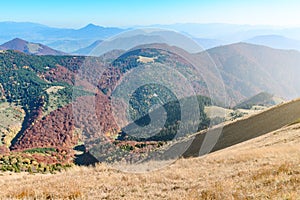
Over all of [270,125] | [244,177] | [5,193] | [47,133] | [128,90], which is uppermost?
[128,90]

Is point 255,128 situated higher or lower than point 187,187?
lower

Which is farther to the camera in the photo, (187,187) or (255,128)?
(255,128)

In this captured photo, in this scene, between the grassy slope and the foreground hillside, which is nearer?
the foreground hillside

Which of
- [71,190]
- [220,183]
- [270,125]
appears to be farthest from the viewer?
[270,125]

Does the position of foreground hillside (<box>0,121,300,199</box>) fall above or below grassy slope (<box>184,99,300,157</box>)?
above

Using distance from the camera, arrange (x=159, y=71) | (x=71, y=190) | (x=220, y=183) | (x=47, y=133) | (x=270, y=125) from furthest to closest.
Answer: (x=47, y=133), (x=270, y=125), (x=159, y=71), (x=71, y=190), (x=220, y=183)

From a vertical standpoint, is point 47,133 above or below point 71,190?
below

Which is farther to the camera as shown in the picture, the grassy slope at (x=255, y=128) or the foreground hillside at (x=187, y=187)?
the grassy slope at (x=255, y=128)

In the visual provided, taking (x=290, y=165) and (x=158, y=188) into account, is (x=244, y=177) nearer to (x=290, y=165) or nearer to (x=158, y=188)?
(x=290, y=165)

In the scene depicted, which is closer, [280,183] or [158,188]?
[280,183]

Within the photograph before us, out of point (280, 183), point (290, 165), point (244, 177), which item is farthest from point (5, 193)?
point (290, 165)

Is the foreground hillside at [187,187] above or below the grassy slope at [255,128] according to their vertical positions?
above
